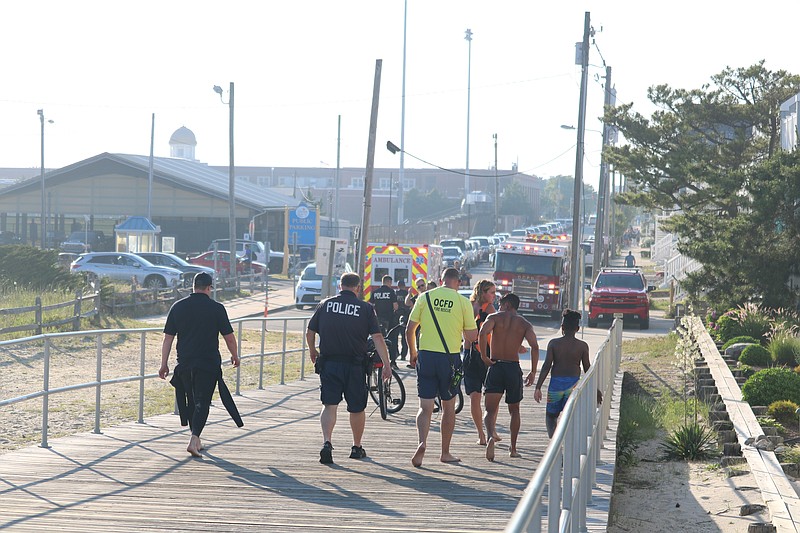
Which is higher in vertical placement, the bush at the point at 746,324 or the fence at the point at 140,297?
the bush at the point at 746,324

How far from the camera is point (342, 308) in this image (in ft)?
33.5

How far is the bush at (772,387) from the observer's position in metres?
16.3

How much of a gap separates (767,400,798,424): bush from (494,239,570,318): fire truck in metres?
23.0

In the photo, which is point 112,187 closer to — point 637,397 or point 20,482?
point 637,397

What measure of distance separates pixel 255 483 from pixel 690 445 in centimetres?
763

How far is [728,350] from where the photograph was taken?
22.1 meters

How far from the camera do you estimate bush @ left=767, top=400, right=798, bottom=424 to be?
15.8 m

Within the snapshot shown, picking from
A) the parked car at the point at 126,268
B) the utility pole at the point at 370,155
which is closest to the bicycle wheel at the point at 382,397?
the utility pole at the point at 370,155

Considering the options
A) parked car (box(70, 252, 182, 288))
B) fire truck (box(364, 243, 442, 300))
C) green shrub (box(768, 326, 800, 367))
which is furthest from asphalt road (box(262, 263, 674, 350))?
green shrub (box(768, 326, 800, 367))

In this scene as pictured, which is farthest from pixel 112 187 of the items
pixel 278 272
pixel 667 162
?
pixel 667 162

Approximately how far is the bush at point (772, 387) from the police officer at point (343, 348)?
8282 millimetres

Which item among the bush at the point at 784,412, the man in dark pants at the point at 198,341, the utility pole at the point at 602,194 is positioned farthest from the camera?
the utility pole at the point at 602,194

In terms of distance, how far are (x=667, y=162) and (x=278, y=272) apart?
29.8m

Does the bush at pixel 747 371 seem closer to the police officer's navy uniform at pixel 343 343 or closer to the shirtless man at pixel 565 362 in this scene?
the shirtless man at pixel 565 362
